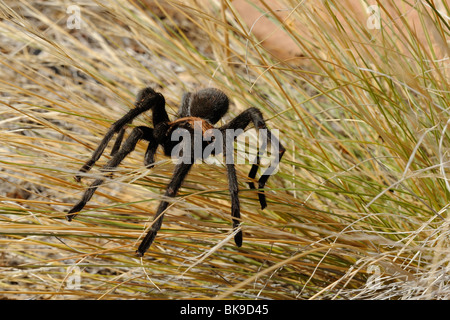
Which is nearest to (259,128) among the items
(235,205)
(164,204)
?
(235,205)

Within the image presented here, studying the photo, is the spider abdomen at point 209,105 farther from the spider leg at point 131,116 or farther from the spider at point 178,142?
the spider leg at point 131,116

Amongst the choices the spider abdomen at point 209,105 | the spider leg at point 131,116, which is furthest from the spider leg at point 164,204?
the spider abdomen at point 209,105

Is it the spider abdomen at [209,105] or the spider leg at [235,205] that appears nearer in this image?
the spider leg at [235,205]

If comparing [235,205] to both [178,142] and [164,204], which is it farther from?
[178,142]

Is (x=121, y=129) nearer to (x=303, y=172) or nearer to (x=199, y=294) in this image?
(x=199, y=294)

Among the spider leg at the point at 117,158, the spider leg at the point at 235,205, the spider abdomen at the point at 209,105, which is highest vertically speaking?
the spider abdomen at the point at 209,105

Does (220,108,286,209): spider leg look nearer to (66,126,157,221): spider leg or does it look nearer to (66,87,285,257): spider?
(66,87,285,257): spider

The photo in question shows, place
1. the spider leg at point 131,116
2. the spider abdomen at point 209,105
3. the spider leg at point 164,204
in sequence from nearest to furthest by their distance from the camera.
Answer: the spider leg at point 164,204 < the spider leg at point 131,116 < the spider abdomen at point 209,105

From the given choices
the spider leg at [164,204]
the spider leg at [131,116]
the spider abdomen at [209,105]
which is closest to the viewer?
the spider leg at [164,204]

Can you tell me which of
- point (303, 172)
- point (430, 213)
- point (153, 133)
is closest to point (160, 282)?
point (153, 133)
